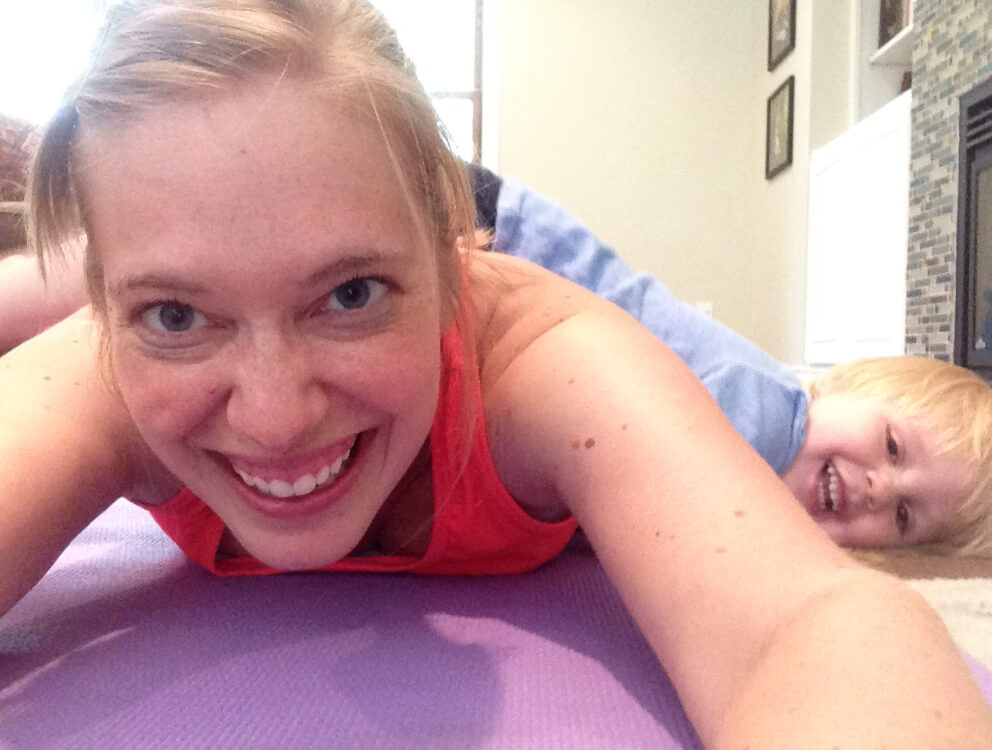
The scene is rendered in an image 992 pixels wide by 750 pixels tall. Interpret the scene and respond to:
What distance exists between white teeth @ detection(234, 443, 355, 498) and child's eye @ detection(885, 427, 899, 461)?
2.99 feet

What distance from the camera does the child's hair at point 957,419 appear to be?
3.75 feet

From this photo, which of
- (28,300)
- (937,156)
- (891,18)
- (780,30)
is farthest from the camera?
(780,30)

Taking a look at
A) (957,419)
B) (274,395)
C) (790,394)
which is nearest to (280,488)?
(274,395)

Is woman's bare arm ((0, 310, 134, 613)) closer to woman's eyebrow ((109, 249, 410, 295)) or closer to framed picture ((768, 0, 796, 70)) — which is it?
woman's eyebrow ((109, 249, 410, 295))

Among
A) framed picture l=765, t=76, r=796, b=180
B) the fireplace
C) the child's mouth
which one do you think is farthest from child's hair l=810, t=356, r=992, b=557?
framed picture l=765, t=76, r=796, b=180

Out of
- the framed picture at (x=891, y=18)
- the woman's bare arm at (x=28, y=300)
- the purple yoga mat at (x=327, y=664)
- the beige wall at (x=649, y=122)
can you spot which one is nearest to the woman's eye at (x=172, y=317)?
the purple yoga mat at (x=327, y=664)

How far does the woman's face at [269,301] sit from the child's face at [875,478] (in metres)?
0.83

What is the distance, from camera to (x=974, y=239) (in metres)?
2.50

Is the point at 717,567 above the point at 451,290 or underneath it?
underneath

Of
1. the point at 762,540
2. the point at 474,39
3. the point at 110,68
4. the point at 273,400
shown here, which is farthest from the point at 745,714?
the point at 474,39

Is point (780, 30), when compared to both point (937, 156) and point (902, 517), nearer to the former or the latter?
point (937, 156)

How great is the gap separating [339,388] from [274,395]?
5cm

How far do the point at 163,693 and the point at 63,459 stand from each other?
193 millimetres

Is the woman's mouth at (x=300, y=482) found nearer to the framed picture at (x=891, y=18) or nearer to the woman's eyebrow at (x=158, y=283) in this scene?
the woman's eyebrow at (x=158, y=283)
